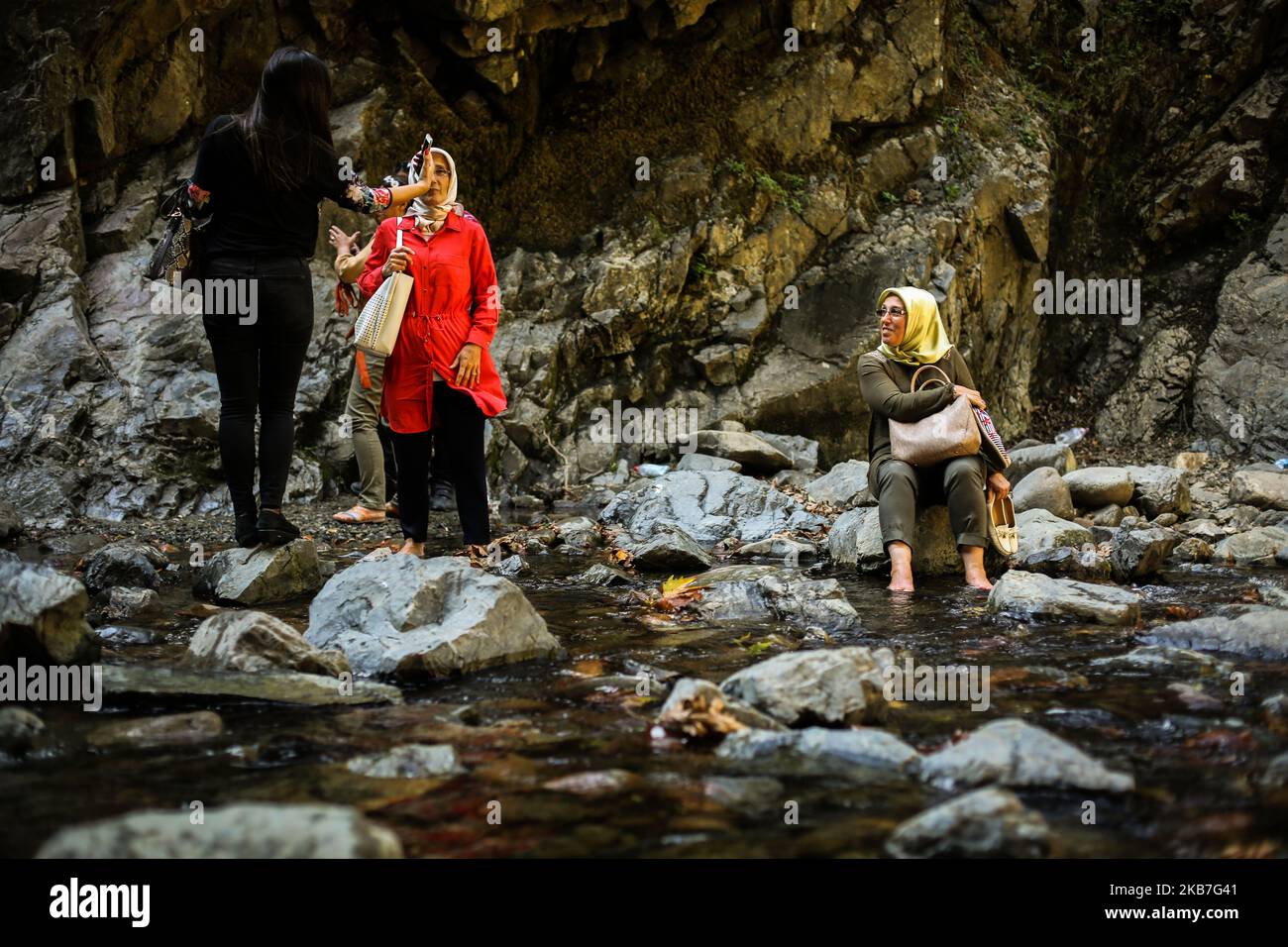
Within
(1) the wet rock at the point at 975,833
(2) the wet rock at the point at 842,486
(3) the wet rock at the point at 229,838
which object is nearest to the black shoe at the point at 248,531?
(3) the wet rock at the point at 229,838

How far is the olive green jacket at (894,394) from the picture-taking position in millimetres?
6031

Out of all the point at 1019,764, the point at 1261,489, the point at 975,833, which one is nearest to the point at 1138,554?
the point at 1261,489

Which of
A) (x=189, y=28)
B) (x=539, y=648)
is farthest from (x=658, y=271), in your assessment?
(x=539, y=648)

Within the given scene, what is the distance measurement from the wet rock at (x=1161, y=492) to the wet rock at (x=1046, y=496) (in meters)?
0.70

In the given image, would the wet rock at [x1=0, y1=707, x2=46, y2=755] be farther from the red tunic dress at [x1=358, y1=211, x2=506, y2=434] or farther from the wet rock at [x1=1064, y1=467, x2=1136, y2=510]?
the wet rock at [x1=1064, y1=467, x2=1136, y2=510]

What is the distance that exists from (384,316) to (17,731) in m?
3.00

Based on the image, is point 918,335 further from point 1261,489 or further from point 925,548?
point 1261,489

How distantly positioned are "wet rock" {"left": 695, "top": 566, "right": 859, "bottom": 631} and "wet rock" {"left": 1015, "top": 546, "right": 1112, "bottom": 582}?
5.35ft

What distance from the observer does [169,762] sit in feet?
9.23

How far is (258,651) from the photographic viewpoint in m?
3.66

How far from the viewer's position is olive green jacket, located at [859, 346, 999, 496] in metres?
6.03

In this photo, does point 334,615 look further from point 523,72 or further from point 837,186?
point 837,186

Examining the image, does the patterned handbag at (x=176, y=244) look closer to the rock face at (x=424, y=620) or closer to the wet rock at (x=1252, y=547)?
the rock face at (x=424, y=620)
